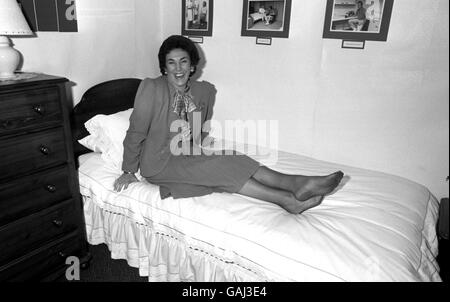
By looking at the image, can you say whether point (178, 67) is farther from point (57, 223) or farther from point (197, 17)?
point (57, 223)

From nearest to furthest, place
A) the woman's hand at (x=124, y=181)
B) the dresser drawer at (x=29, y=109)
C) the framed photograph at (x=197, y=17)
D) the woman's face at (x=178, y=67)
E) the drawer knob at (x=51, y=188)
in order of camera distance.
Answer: the dresser drawer at (x=29, y=109) → the drawer knob at (x=51, y=188) → the woman's hand at (x=124, y=181) → the woman's face at (x=178, y=67) → the framed photograph at (x=197, y=17)

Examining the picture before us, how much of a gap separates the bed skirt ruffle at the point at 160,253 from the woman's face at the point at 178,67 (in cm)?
93

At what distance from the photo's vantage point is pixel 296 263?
1.33 m

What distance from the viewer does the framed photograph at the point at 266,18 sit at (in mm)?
2312

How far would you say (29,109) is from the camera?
5.25ft

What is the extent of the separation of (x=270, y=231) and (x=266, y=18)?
1662 millimetres

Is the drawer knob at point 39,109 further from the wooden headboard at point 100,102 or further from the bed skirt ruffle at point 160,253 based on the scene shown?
the bed skirt ruffle at point 160,253

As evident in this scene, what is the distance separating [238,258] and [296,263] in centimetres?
29

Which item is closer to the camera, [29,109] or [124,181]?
[29,109]

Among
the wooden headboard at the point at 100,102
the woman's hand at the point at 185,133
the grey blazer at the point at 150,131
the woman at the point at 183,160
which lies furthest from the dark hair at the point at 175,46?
the wooden headboard at the point at 100,102

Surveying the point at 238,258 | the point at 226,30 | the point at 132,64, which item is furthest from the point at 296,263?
the point at 132,64

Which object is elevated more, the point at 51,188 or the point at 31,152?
the point at 31,152

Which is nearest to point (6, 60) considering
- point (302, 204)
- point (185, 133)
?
point (185, 133)
